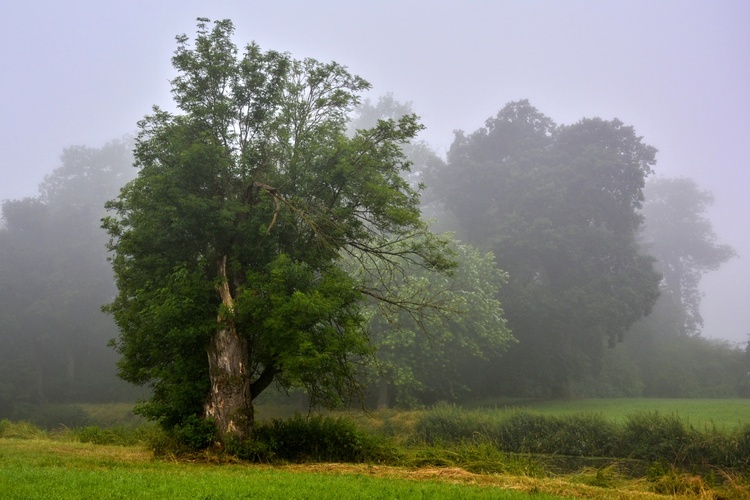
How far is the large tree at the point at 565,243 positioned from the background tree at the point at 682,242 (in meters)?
28.8

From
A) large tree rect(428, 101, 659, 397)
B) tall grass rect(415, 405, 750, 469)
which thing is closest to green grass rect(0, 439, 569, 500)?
tall grass rect(415, 405, 750, 469)

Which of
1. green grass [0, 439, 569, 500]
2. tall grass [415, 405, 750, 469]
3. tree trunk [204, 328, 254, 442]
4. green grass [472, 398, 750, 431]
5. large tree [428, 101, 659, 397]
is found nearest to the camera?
green grass [0, 439, 569, 500]

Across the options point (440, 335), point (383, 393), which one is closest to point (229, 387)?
point (440, 335)

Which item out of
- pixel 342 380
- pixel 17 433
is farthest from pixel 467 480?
pixel 17 433

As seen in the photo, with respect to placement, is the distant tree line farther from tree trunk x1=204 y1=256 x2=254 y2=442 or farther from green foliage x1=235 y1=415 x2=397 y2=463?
green foliage x1=235 y1=415 x2=397 y2=463

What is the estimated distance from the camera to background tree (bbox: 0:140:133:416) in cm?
4862

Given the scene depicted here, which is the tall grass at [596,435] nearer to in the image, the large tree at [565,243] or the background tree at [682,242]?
the large tree at [565,243]

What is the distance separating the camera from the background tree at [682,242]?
7394cm

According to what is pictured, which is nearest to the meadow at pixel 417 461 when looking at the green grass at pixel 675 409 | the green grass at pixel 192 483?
the green grass at pixel 192 483

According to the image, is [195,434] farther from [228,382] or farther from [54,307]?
[54,307]

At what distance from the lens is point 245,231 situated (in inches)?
698

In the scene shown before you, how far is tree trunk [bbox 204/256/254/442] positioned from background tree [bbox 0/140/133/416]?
1454 inches

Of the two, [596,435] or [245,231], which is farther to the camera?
[596,435]

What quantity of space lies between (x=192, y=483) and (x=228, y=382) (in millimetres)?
6245
